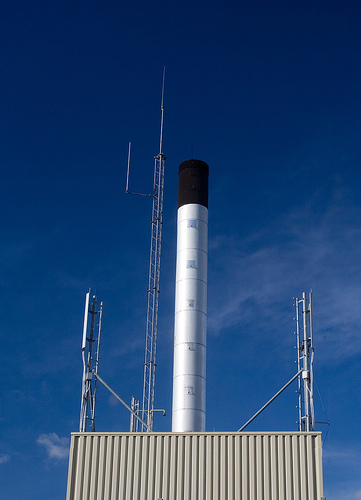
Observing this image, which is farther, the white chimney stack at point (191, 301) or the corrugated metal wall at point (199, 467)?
the white chimney stack at point (191, 301)

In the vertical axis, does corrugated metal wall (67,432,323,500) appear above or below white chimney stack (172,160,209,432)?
below

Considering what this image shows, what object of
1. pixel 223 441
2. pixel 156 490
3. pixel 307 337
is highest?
pixel 307 337

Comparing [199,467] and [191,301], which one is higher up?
[191,301]

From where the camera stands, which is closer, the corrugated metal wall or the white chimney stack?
the corrugated metal wall

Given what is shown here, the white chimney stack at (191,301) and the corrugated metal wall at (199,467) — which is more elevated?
the white chimney stack at (191,301)

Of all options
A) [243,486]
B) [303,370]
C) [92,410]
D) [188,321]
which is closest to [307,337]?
[303,370]

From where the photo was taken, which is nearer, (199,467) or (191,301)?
(199,467)

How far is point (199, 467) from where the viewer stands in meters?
27.0

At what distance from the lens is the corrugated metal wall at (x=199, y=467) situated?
1048 inches

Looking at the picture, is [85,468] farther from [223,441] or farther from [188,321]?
[188,321]

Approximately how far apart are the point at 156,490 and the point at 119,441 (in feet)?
7.50

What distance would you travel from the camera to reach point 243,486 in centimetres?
2662

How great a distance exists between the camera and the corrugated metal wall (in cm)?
2661

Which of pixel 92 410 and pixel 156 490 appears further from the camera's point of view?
pixel 92 410
